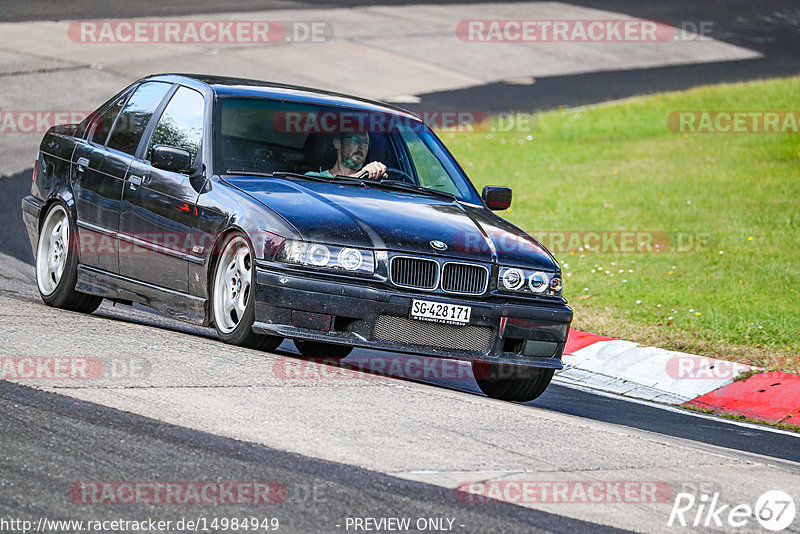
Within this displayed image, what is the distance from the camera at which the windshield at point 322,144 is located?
8.40 metres

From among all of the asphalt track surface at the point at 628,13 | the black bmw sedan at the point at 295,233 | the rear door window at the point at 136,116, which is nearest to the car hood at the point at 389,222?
the black bmw sedan at the point at 295,233

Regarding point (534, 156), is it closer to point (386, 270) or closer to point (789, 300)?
point (789, 300)

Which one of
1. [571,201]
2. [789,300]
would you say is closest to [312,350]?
[789,300]

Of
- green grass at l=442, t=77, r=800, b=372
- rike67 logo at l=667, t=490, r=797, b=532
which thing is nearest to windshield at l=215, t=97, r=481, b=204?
green grass at l=442, t=77, r=800, b=372

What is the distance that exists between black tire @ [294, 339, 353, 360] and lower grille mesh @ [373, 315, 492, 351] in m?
1.25

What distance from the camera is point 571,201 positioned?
56.1 ft

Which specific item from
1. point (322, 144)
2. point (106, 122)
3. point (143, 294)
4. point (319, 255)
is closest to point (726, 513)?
point (319, 255)

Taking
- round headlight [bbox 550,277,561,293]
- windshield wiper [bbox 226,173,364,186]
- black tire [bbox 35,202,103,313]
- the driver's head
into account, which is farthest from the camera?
black tire [bbox 35,202,103,313]

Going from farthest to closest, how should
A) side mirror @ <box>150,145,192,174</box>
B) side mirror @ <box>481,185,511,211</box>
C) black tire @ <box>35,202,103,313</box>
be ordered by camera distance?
black tire @ <box>35,202,103,313</box> → side mirror @ <box>481,185,511,211</box> → side mirror @ <box>150,145,192,174</box>

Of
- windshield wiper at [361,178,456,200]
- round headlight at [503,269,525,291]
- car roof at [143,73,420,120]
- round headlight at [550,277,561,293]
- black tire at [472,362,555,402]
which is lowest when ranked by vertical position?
black tire at [472,362,555,402]

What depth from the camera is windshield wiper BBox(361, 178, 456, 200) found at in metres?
8.55

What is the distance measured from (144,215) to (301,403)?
262 cm

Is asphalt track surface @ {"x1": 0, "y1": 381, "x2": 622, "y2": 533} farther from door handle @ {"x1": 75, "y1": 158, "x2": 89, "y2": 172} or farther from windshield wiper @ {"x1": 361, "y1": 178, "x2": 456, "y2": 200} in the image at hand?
door handle @ {"x1": 75, "y1": 158, "x2": 89, "y2": 172}

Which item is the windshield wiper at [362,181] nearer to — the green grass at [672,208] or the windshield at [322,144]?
the windshield at [322,144]
